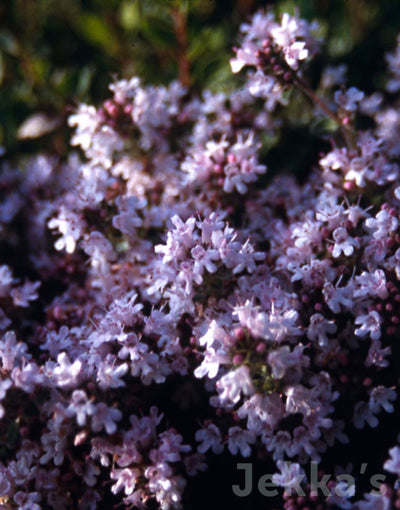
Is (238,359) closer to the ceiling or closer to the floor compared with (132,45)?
closer to the floor

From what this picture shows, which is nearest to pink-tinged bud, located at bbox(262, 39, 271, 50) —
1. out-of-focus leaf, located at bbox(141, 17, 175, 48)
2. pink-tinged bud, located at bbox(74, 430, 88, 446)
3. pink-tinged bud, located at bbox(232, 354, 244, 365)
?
out-of-focus leaf, located at bbox(141, 17, 175, 48)

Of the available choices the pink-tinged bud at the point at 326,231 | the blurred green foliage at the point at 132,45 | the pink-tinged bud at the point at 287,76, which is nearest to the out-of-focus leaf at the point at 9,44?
the blurred green foliage at the point at 132,45

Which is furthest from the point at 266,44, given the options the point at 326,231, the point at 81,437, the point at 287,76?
the point at 81,437

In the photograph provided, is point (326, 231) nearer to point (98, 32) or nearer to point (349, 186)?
point (349, 186)

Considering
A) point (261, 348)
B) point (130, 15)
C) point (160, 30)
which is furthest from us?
point (130, 15)

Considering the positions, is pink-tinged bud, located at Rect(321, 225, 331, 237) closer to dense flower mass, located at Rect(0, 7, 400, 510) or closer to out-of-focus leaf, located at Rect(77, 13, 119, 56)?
dense flower mass, located at Rect(0, 7, 400, 510)

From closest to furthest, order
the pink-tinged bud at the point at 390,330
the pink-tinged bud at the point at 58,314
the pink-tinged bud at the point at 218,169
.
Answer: the pink-tinged bud at the point at 390,330, the pink-tinged bud at the point at 58,314, the pink-tinged bud at the point at 218,169

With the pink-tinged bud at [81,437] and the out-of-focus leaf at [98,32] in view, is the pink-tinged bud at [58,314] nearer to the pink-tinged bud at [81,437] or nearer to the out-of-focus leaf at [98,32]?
the pink-tinged bud at [81,437]
